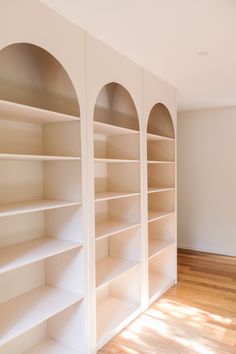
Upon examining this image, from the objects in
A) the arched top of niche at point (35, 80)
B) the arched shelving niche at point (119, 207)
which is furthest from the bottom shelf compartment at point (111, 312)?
the arched top of niche at point (35, 80)

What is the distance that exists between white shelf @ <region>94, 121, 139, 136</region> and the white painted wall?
2.45 m

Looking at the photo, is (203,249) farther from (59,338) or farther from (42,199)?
(42,199)

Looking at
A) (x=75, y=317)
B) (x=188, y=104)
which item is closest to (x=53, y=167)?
(x=75, y=317)

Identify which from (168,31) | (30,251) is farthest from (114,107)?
(30,251)

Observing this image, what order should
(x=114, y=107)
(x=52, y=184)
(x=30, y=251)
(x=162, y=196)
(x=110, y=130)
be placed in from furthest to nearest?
(x=162, y=196) < (x=114, y=107) < (x=110, y=130) < (x=52, y=184) < (x=30, y=251)

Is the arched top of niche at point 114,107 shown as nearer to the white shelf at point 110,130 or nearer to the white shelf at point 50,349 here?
the white shelf at point 110,130

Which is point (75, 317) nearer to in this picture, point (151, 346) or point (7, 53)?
point (151, 346)

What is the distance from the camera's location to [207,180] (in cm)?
493

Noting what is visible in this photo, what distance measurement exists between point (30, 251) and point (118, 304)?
4.67 feet

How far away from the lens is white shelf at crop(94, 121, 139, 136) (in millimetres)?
2436

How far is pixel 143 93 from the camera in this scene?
9.62 feet

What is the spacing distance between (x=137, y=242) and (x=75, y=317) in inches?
38.2

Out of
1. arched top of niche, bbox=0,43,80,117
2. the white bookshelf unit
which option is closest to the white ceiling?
the white bookshelf unit

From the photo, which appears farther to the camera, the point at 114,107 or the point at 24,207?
the point at 114,107
